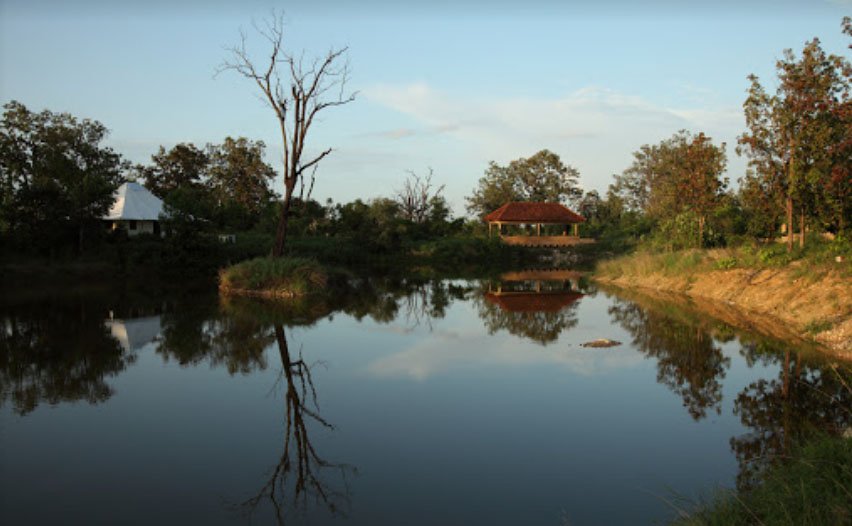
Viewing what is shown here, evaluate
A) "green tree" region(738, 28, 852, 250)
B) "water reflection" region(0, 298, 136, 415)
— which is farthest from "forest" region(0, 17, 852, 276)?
"water reflection" region(0, 298, 136, 415)

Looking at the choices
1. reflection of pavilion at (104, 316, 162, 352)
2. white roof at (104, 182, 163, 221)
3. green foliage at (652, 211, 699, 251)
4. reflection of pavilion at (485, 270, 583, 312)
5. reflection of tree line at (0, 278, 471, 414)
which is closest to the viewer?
reflection of tree line at (0, 278, 471, 414)

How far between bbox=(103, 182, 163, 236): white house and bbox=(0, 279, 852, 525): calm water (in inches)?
1002

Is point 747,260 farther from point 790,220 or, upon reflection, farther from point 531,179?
point 531,179

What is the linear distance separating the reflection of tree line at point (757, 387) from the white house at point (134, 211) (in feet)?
111

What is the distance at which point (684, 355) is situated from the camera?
1324cm

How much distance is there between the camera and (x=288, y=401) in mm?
9961

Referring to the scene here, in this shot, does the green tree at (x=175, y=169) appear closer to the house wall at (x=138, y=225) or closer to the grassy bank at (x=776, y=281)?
the house wall at (x=138, y=225)

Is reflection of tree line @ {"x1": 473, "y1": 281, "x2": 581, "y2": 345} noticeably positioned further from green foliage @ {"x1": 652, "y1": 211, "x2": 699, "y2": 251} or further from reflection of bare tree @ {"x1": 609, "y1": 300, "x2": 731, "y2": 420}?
green foliage @ {"x1": 652, "y1": 211, "x2": 699, "y2": 251}

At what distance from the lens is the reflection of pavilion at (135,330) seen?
49.1ft

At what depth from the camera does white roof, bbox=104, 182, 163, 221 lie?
1593 inches

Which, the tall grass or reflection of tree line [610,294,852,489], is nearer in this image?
reflection of tree line [610,294,852,489]

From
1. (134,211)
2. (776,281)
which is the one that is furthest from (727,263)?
(134,211)

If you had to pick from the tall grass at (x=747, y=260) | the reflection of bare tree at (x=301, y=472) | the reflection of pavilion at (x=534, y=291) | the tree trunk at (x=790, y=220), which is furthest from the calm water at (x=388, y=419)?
the tree trunk at (x=790, y=220)

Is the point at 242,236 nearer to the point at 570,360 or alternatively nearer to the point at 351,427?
the point at 570,360
